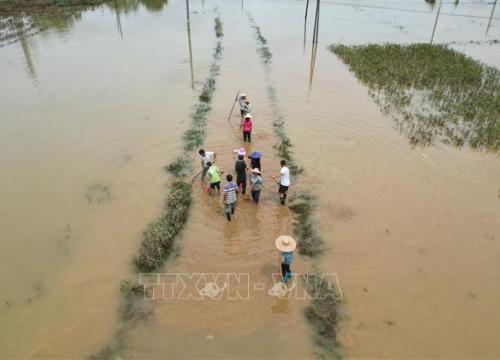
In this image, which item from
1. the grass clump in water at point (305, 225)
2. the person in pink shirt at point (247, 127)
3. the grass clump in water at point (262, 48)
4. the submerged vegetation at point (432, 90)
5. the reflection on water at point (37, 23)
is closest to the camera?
the grass clump in water at point (305, 225)

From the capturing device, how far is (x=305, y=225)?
898 cm

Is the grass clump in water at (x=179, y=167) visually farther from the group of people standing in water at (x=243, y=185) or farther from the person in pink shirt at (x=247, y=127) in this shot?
the person in pink shirt at (x=247, y=127)

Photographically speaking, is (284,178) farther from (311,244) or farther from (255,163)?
(311,244)

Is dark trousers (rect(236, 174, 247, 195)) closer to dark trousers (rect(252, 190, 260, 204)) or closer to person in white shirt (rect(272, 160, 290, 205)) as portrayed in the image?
dark trousers (rect(252, 190, 260, 204))

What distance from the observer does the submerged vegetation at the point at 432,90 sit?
1330 cm

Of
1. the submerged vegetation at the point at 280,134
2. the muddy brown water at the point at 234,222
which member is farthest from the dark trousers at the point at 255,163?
the submerged vegetation at the point at 280,134

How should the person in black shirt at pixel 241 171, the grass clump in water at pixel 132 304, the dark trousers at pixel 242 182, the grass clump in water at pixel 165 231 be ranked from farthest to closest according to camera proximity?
the dark trousers at pixel 242 182
the person in black shirt at pixel 241 171
the grass clump in water at pixel 165 231
the grass clump in water at pixel 132 304

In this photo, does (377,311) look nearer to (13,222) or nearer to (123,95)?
(13,222)

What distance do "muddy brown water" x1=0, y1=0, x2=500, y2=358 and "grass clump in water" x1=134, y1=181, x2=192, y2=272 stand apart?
0.25 metres

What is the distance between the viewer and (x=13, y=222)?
9.09 meters

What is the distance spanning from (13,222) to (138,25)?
86.6ft

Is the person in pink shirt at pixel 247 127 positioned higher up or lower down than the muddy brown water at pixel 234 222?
higher up

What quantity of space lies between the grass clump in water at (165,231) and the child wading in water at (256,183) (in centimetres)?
178

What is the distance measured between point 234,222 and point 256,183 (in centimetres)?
112
